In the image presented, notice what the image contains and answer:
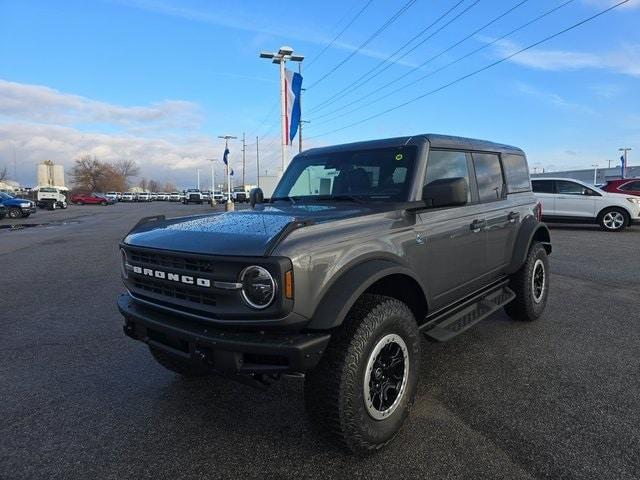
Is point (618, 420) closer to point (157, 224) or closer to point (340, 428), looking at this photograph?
point (340, 428)

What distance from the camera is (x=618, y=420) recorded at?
123 inches

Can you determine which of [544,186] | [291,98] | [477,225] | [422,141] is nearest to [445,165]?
[422,141]

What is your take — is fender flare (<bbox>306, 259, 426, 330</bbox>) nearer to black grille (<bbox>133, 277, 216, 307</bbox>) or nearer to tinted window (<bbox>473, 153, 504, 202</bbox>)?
black grille (<bbox>133, 277, 216, 307</bbox>)

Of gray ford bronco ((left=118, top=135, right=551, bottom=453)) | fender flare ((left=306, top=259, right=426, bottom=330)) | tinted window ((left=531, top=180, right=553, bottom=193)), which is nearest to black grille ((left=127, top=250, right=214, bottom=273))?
gray ford bronco ((left=118, top=135, right=551, bottom=453))

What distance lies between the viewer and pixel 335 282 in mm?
2750

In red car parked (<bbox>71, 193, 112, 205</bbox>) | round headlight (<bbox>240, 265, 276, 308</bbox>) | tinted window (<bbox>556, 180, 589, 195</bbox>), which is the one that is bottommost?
red car parked (<bbox>71, 193, 112, 205</bbox>)

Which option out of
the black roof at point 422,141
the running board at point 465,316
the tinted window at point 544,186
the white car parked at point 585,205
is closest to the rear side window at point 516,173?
the black roof at point 422,141

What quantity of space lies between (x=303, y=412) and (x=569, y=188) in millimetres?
15634

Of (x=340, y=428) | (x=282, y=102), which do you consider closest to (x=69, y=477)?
(x=340, y=428)

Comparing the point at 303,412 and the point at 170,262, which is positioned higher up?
the point at 170,262

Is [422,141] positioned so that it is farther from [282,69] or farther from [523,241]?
[282,69]

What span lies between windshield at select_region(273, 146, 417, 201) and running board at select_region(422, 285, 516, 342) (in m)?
1.06

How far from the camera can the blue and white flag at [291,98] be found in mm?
19734

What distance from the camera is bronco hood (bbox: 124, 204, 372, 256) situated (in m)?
2.62
